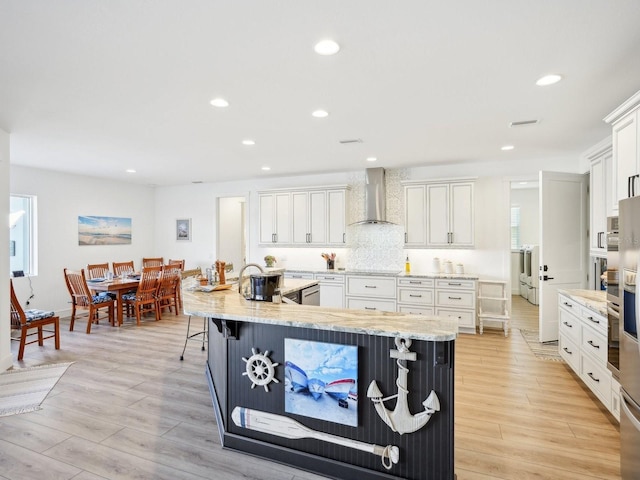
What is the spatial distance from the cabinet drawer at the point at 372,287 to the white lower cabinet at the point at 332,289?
0.48 ft

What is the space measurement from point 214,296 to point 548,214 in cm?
424

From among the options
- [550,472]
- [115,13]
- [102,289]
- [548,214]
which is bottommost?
[550,472]

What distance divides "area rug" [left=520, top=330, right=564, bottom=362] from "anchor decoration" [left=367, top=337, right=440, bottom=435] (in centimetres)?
315

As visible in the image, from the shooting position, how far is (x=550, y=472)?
85.3 inches

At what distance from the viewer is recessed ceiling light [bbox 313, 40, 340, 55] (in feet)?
6.84

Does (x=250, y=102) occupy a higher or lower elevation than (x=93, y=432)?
higher

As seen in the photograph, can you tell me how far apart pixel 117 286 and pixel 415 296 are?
468 centimetres

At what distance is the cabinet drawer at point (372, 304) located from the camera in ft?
18.4

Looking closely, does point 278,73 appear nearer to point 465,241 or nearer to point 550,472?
point 550,472

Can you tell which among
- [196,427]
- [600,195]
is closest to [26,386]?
[196,427]

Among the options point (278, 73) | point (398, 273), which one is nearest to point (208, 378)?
point (278, 73)

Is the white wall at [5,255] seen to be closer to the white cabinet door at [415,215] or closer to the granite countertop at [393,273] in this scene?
the granite countertop at [393,273]

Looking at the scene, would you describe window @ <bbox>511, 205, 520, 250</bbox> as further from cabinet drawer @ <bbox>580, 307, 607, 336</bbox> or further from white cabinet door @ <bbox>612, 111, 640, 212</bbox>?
white cabinet door @ <bbox>612, 111, 640, 212</bbox>

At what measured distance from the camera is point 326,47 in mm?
2137
